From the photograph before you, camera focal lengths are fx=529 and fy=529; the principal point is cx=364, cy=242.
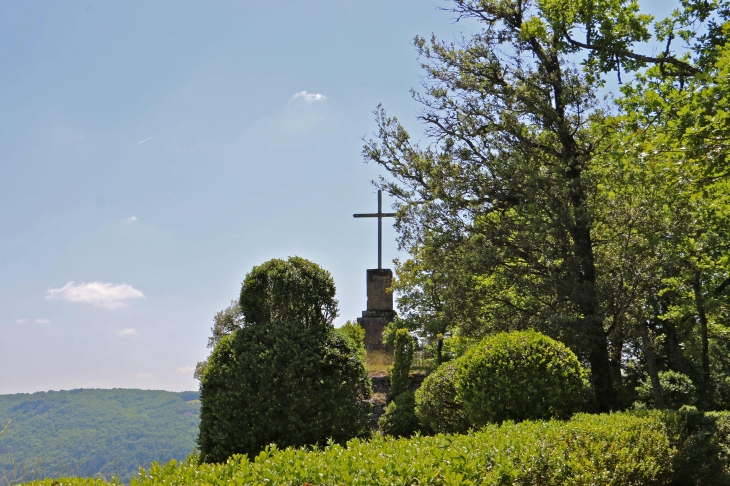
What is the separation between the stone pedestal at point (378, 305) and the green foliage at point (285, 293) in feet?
41.8

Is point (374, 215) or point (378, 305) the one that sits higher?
point (374, 215)

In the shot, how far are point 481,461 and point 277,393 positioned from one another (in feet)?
12.3

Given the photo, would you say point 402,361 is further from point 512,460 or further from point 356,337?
point 512,460

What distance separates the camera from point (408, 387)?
16125 mm

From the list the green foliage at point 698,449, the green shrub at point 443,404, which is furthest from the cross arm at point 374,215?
the green foliage at point 698,449

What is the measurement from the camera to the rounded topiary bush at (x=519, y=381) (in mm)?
7758

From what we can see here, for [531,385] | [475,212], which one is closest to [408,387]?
[475,212]

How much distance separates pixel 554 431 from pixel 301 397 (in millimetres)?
3346

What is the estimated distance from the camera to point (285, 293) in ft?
27.3

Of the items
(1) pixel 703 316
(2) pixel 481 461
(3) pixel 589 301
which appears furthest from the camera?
(1) pixel 703 316

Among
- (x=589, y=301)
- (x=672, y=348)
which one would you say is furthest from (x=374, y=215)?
(x=672, y=348)

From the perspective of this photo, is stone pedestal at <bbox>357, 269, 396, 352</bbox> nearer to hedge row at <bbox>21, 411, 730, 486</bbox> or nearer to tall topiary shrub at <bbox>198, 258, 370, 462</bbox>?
tall topiary shrub at <bbox>198, 258, 370, 462</bbox>

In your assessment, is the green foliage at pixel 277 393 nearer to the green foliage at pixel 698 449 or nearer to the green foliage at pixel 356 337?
the green foliage at pixel 356 337

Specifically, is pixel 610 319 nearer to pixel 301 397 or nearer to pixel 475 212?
pixel 475 212
